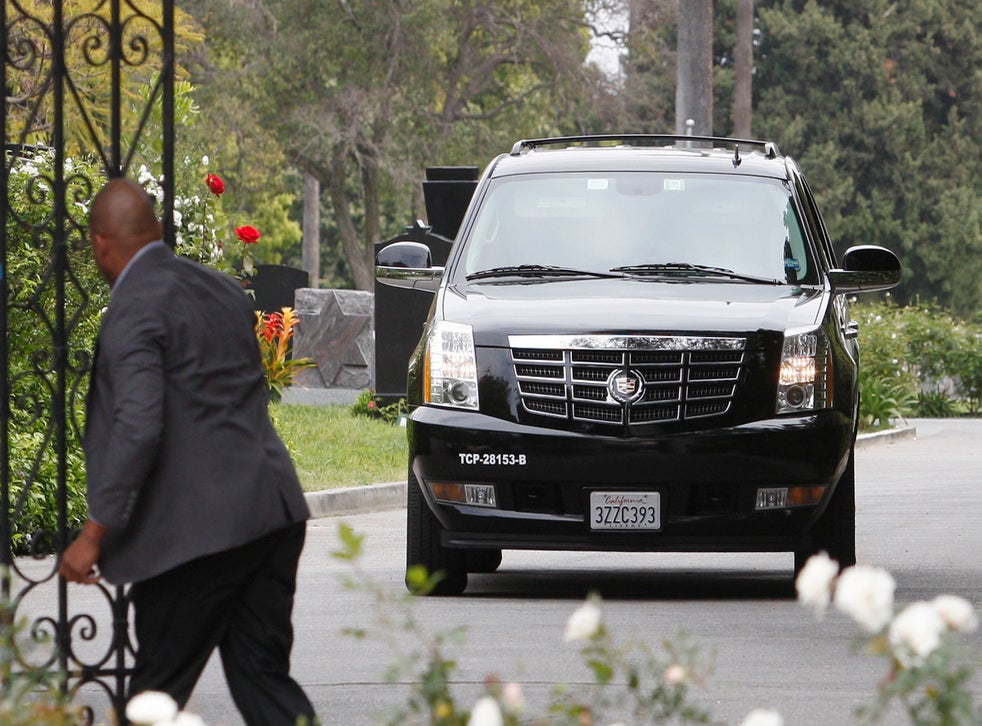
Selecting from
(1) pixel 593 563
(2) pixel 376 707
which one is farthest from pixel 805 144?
(2) pixel 376 707

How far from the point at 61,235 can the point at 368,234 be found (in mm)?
39400

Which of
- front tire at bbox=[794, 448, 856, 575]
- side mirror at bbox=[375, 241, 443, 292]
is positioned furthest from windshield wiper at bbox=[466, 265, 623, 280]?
front tire at bbox=[794, 448, 856, 575]

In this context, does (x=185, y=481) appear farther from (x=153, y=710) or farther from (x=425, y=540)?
(x=425, y=540)

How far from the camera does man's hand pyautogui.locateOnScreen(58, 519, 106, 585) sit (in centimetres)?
461

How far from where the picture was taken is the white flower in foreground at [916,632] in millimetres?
3055

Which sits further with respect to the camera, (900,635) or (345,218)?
(345,218)

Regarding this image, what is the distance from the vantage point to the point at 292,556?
16.0 ft

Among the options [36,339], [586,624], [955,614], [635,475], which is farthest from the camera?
[36,339]

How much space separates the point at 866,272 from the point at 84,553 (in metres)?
5.78

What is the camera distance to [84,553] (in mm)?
4617

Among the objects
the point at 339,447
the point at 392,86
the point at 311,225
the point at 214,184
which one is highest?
the point at 392,86

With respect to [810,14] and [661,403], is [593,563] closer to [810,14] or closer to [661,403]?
[661,403]

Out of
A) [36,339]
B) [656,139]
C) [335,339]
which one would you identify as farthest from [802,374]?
[335,339]

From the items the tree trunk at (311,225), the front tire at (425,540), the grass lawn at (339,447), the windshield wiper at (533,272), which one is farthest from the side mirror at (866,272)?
the tree trunk at (311,225)
